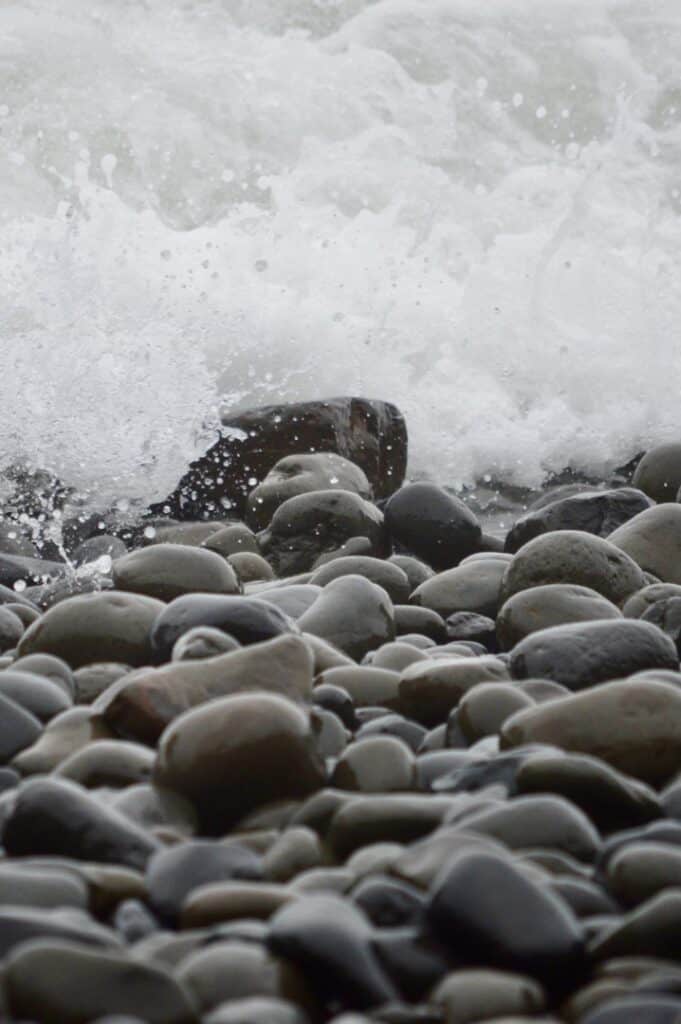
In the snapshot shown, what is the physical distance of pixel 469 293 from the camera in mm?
7773

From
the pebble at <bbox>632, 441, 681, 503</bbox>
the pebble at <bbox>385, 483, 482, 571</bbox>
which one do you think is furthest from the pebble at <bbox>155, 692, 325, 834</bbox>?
the pebble at <bbox>632, 441, 681, 503</bbox>

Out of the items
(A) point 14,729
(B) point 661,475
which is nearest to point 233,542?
(B) point 661,475

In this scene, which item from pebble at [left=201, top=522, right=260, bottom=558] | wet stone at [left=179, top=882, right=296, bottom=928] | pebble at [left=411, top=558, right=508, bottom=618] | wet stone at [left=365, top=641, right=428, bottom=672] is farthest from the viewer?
pebble at [left=201, top=522, right=260, bottom=558]

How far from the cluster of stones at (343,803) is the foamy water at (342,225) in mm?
2849

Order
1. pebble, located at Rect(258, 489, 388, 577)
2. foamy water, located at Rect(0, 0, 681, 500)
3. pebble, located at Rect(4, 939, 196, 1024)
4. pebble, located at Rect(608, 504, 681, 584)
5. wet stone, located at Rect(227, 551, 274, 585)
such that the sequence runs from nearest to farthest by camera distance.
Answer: pebble, located at Rect(4, 939, 196, 1024)
pebble, located at Rect(608, 504, 681, 584)
wet stone, located at Rect(227, 551, 274, 585)
pebble, located at Rect(258, 489, 388, 577)
foamy water, located at Rect(0, 0, 681, 500)

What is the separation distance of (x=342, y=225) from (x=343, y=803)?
21.8 feet

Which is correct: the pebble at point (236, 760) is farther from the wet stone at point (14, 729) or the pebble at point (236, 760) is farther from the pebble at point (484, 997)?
the pebble at point (484, 997)

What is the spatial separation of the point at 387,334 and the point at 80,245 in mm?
1625

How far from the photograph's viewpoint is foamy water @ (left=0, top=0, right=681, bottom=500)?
6523 millimetres

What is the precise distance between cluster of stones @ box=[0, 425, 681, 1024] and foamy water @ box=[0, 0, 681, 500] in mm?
2849

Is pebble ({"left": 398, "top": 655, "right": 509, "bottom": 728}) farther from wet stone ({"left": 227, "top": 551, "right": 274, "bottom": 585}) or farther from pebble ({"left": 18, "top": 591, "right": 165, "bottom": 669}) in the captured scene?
wet stone ({"left": 227, "top": 551, "right": 274, "bottom": 585})

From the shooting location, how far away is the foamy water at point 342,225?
6.52m

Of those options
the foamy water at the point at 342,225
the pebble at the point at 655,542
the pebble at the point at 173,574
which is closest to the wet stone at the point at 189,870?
the pebble at the point at 173,574

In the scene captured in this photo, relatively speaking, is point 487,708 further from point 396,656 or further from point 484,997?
point 484,997
